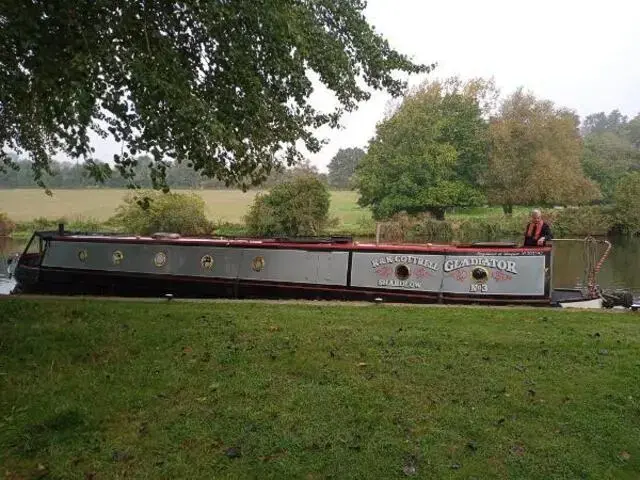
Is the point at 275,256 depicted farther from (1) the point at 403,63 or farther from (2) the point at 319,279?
(1) the point at 403,63

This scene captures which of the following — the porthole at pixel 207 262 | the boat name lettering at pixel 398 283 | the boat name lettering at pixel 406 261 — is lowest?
the boat name lettering at pixel 398 283

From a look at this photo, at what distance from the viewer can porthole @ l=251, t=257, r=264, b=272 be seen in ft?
35.8

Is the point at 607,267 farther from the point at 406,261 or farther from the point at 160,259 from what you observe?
the point at 160,259

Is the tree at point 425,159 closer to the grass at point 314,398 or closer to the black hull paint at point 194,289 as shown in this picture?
the black hull paint at point 194,289

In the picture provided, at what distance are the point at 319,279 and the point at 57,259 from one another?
6.12 meters

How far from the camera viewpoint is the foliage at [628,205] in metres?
38.6

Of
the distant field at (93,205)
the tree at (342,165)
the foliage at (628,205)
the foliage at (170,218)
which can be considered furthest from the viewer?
the tree at (342,165)

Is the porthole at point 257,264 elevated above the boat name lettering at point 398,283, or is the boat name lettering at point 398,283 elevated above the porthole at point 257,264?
the porthole at point 257,264

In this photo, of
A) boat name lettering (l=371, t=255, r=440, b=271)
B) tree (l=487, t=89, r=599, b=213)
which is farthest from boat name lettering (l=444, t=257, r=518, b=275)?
tree (l=487, t=89, r=599, b=213)

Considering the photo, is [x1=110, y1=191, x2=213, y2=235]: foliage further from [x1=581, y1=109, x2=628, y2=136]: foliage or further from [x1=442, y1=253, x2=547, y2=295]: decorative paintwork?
[x1=581, y1=109, x2=628, y2=136]: foliage

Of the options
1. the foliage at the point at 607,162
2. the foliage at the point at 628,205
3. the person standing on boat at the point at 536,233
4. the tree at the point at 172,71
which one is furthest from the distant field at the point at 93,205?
the tree at the point at 172,71

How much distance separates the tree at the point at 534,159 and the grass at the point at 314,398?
33.6 metres

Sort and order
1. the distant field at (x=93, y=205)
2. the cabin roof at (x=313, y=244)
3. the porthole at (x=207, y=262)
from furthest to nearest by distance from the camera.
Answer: the distant field at (x=93, y=205) → the porthole at (x=207, y=262) → the cabin roof at (x=313, y=244)

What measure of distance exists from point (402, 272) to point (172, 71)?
6.24m
